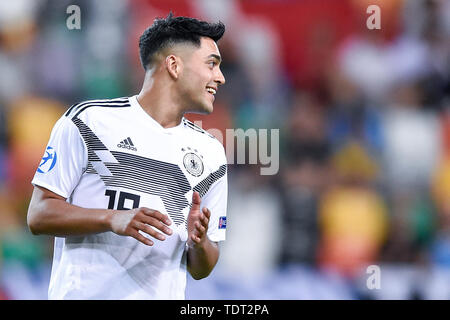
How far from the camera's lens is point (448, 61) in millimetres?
7988

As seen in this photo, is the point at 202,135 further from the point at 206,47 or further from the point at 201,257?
the point at 201,257

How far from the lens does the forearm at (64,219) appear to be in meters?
3.27

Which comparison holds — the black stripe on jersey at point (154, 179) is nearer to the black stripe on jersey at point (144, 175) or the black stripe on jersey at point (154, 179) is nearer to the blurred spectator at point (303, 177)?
the black stripe on jersey at point (144, 175)

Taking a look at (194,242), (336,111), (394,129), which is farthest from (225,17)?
(194,242)

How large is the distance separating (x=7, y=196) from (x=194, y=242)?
388 cm

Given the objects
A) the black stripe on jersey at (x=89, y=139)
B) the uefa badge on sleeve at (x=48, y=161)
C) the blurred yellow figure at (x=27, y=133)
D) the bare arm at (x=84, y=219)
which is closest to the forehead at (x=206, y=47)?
the black stripe on jersey at (x=89, y=139)

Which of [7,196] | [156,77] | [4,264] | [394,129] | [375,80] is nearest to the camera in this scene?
[156,77]

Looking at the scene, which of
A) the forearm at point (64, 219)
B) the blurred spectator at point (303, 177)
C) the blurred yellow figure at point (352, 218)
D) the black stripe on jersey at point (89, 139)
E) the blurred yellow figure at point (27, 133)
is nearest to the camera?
the forearm at point (64, 219)

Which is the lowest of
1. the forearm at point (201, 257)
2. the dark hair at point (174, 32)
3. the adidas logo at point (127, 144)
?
the forearm at point (201, 257)

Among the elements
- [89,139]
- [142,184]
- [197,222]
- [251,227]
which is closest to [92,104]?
[89,139]

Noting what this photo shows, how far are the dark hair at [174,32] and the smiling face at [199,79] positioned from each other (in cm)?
5

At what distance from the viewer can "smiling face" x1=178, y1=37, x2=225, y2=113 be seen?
385cm
